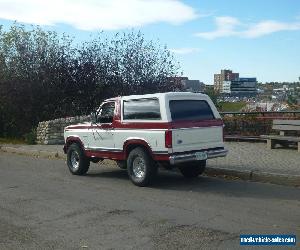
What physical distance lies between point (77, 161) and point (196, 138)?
3638 millimetres

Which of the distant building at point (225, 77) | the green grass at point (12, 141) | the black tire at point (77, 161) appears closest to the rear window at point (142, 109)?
the black tire at point (77, 161)

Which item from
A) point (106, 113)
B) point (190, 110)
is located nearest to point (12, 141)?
point (106, 113)

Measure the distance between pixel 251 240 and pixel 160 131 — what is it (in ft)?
13.7

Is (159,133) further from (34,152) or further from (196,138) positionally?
(34,152)

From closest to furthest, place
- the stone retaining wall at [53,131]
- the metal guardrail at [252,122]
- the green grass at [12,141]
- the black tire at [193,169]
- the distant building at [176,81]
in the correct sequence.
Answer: the black tire at [193,169]
the metal guardrail at [252,122]
the stone retaining wall at [53,131]
the green grass at [12,141]
the distant building at [176,81]

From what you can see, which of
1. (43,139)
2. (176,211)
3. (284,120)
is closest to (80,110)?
(43,139)

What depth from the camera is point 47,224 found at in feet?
24.3

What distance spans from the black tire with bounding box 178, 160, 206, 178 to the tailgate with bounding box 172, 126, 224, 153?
754mm

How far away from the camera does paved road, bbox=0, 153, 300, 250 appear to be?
652cm

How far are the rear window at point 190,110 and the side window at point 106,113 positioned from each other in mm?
1774

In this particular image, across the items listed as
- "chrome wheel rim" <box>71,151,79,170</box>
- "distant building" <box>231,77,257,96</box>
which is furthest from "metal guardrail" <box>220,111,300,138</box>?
"distant building" <box>231,77,257,96</box>

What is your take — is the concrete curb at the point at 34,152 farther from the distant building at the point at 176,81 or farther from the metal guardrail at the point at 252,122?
the distant building at the point at 176,81

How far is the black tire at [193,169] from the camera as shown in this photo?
1146 cm

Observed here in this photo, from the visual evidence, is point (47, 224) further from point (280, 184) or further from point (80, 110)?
point (80, 110)
